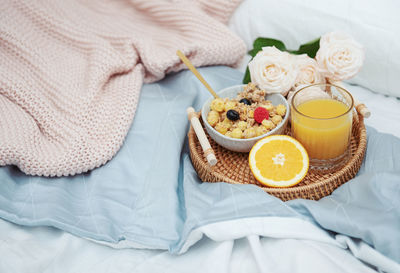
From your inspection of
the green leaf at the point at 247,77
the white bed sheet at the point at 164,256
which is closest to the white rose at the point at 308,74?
the green leaf at the point at 247,77

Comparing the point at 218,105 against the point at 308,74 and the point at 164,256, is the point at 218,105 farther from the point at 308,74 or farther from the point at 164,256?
the point at 164,256

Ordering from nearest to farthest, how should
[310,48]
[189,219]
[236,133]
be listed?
[189,219], [236,133], [310,48]

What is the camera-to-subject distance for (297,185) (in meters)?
0.81

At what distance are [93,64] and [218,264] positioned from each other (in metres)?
0.62

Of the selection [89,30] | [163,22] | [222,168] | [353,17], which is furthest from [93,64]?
[353,17]

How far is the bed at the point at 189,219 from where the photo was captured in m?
0.67

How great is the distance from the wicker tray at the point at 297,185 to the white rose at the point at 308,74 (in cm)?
11

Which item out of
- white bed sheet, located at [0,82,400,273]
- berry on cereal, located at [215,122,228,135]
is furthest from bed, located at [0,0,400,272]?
berry on cereal, located at [215,122,228,135]

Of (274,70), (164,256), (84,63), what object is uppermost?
(274,70)

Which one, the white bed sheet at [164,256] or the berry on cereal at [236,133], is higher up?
the berry on cereal at [236,133]

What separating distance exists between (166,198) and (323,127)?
35 cm

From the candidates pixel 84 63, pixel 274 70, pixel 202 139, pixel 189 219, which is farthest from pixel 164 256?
pixel 84 63

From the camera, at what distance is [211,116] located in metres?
0.87

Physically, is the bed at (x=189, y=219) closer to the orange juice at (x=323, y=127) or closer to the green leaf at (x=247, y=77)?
the orange juice at (x=323, y=127)
